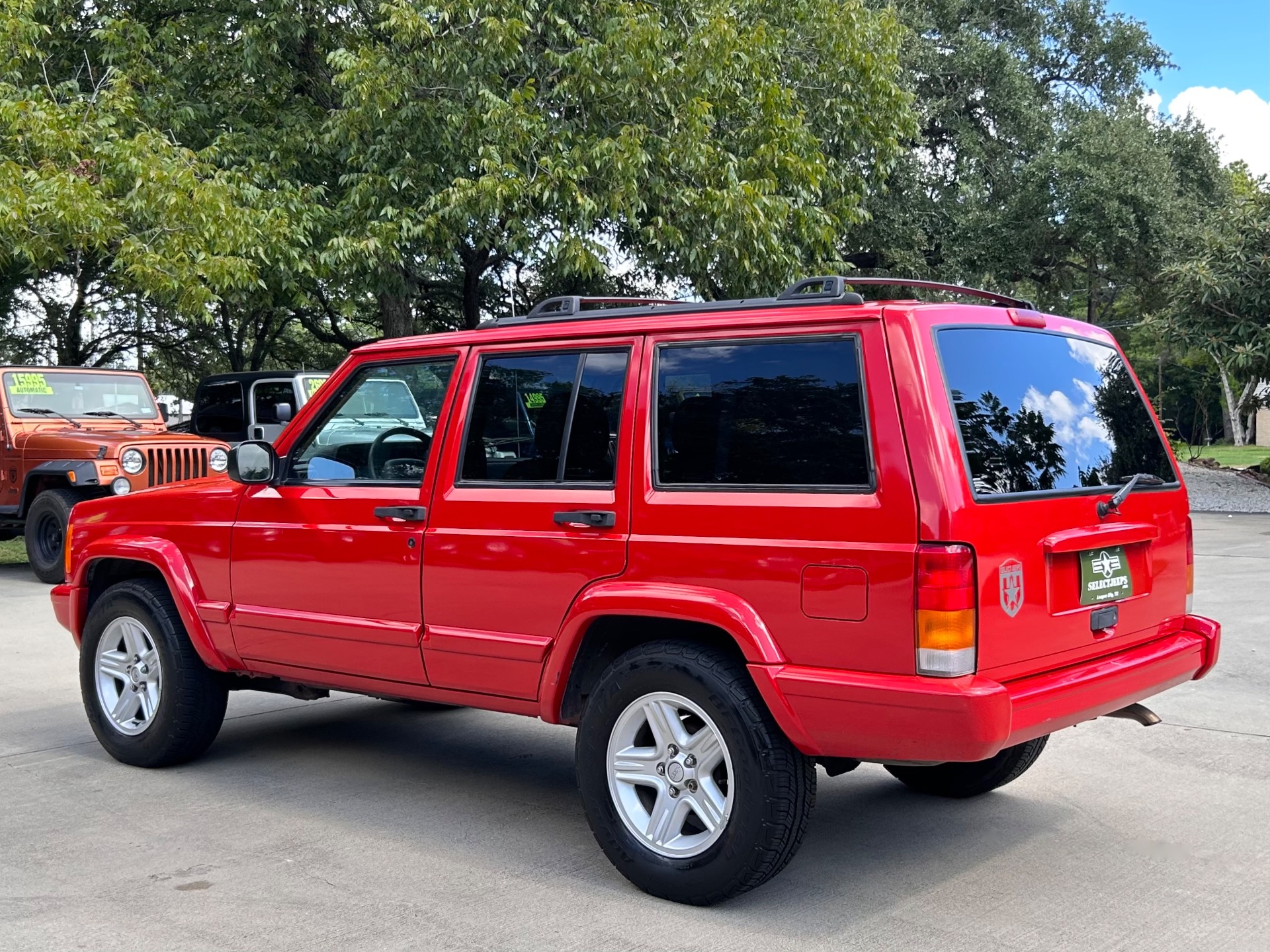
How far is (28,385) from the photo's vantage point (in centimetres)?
1401

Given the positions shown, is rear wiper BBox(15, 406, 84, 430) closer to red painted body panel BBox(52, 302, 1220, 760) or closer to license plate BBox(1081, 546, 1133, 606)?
red painted body panel BBox(52, 302, 1220, 760)

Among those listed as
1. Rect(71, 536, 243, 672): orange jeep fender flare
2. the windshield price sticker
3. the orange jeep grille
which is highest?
the windshield price sticker

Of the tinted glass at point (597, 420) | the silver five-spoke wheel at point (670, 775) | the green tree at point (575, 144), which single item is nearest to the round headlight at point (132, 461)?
the green tree at point (575, 144)

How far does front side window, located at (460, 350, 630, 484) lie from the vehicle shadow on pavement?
1322 millimetres

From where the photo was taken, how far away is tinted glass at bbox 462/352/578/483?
186 inches

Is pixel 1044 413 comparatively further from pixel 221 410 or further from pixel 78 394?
pixel 221 410

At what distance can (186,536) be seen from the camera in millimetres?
5797

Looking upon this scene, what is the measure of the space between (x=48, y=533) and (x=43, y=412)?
1548 mm

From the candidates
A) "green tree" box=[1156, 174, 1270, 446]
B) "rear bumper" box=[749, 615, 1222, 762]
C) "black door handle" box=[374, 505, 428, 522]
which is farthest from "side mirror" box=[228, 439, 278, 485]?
"green tree" box=[1156, 174, 1270, 446]

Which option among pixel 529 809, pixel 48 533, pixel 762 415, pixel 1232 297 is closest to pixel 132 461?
pixel 48 533

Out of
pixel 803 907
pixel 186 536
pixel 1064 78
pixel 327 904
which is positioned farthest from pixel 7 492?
pixel 1064 78

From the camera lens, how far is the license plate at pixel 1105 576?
421 centimetres

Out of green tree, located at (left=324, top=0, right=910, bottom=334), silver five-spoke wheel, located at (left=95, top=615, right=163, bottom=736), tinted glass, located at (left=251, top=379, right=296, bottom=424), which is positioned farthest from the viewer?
tinted glass, located at (left=251, top=379, right=296, bottom=424)

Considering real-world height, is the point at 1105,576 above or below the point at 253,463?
below
